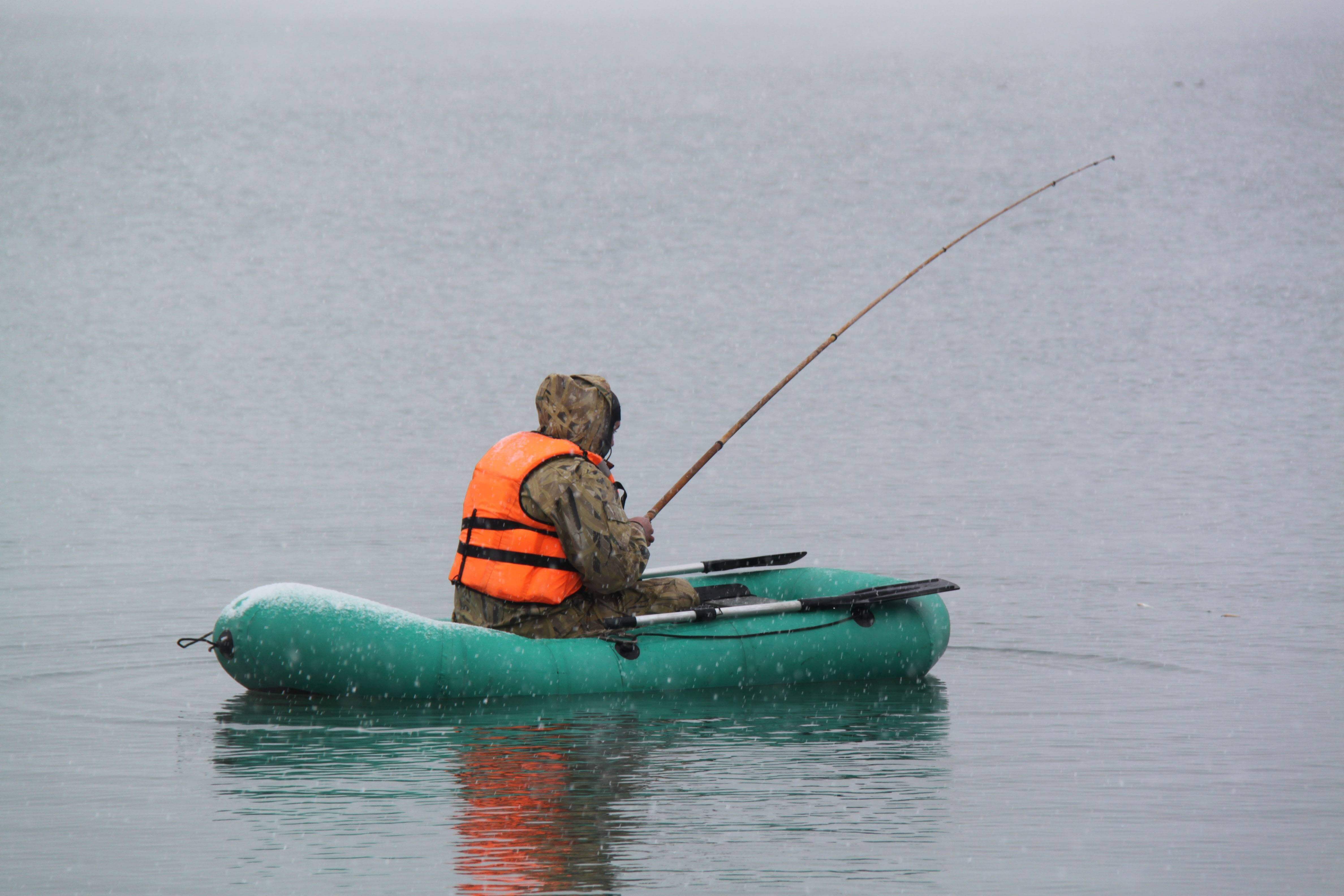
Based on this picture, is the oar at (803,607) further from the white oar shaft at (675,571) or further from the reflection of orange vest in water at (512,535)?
the white oar shaft at (675,571)

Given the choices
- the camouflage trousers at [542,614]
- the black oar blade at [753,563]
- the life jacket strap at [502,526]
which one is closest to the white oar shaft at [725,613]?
the camouflage trousers at [542,614]

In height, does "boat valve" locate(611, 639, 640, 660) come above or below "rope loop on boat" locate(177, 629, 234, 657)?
below

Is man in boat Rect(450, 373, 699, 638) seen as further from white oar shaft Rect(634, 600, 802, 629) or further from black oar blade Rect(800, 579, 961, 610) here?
black oar blade Rect(800, 579, 961, 610)

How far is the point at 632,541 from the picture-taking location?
262 inches

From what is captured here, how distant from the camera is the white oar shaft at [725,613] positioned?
22.5ft

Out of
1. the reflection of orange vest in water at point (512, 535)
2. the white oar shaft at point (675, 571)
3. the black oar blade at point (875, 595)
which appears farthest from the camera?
the white oar shaft at point (675, 571)

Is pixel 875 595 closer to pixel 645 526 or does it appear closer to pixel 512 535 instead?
pixel 645 526

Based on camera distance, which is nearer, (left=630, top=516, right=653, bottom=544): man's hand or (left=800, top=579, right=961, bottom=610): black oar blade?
(left=630, top=516, right=653, bottom=544): man's hand

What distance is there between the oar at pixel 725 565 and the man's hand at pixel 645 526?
544mm

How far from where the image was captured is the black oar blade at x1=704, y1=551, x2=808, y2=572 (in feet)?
25.6

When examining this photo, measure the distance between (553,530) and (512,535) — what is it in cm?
14

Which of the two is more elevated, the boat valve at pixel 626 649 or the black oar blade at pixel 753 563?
the black oar blade at pixel 753 563

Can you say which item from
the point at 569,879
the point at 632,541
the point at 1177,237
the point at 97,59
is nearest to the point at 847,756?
the point at 632,541

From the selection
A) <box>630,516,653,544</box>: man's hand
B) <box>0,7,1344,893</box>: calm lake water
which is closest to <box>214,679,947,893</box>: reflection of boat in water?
<box>0,7,1344,893</box>: calm lake water
